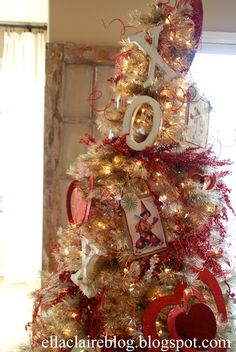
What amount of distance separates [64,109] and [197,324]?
1399 mm

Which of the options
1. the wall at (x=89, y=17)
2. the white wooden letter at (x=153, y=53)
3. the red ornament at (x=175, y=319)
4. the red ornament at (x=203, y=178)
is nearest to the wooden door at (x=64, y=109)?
the wall at (x=89, y=17)

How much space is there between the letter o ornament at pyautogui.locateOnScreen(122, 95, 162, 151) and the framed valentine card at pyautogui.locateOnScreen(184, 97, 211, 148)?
13 cm

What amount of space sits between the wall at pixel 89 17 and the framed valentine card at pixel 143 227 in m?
1.28

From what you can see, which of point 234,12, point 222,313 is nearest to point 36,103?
point 234,12

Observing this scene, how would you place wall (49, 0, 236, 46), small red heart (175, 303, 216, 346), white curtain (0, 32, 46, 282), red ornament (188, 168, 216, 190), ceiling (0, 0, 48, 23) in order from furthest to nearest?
white curtain (0, 32, 46, 282), ceiling (0, 0, 48, 23), wall (49, 0, 236, 46), red ornament (188, 168, 216, 190), small red heart (175, 303, 216, 346)

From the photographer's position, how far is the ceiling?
2.67 meters

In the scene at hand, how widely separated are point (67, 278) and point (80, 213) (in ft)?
0.94

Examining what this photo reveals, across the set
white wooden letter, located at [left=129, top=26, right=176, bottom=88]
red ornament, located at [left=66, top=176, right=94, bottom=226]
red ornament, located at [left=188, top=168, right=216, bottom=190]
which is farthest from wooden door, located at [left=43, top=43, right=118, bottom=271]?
red ornament, located at [left=188, top=168, right=216, bottom=190]

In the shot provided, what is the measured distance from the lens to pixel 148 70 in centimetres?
120

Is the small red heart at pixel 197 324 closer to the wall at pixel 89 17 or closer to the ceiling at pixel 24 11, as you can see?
the wall at pixel 89 17

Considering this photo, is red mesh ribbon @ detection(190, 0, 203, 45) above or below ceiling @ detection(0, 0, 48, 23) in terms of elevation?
below

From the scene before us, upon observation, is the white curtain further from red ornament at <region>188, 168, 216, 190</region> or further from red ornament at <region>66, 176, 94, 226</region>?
red ornament at <region>188, 168, 216, 190</region>

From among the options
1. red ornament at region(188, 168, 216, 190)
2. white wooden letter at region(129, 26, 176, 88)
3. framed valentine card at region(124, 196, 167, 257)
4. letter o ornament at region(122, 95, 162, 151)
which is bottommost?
framed valentine card at region(124, 196, 167, 257)

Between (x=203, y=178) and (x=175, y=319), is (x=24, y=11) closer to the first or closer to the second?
(x=203, y=178)
